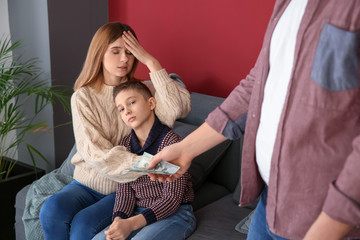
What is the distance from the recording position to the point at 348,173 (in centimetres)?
85

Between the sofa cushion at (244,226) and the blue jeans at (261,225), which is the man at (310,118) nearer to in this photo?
the blue jeans at (261,225)

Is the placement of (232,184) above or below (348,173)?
below

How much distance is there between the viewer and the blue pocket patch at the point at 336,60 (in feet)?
2.94

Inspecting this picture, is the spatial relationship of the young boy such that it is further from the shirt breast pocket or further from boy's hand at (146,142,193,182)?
the shirt breast pocket

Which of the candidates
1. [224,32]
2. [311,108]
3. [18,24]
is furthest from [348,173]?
[18,24]

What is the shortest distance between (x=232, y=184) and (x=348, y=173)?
1.69 m

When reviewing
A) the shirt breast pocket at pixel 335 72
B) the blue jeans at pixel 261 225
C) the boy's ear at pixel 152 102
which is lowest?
the blue jeans at pixel 261 225

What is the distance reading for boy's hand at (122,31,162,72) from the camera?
7.25 feet

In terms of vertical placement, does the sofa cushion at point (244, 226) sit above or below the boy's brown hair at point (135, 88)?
below

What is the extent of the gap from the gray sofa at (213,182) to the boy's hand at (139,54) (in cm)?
44

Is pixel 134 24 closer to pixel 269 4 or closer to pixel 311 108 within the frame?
pixel 269 4

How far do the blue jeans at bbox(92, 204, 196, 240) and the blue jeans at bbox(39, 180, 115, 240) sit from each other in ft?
0.27

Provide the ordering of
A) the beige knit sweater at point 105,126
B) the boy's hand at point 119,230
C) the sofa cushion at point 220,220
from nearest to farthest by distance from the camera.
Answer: the boy's hand at point 119,230 < the sofa cushion at point 220,220 < the beige knit sweater at point 105,126

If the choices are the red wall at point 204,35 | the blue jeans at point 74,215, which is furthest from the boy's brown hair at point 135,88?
the red wall at point 204,35
